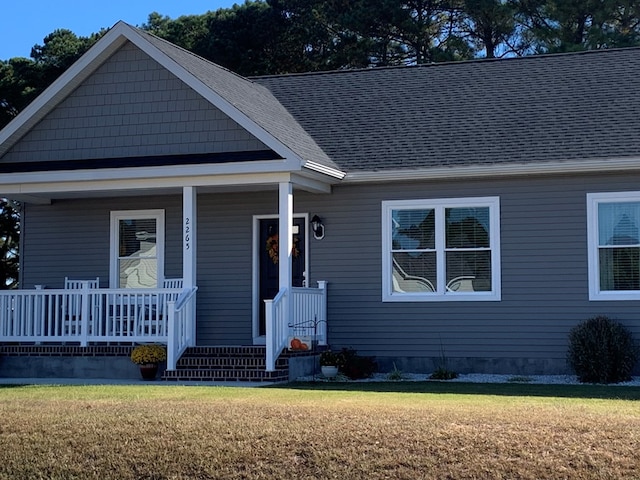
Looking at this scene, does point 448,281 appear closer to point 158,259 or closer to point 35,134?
point 158,259

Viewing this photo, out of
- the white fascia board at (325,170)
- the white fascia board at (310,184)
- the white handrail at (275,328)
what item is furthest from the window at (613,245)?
the white handrail at (275,328)

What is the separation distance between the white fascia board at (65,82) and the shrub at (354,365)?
639 centimetres

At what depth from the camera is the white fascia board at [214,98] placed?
51.0ft

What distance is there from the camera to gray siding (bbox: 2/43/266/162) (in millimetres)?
16641

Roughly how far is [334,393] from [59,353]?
5.63 m

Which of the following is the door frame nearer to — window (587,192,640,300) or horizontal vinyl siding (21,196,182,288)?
horizontal vinyl siding (21,196,182,288)

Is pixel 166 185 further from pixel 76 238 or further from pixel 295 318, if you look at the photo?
pixel 76 238

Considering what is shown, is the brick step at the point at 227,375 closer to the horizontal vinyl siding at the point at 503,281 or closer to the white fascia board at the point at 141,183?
the horizontal vinyl siding at the point at 503,281

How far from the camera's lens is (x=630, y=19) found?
30.1m

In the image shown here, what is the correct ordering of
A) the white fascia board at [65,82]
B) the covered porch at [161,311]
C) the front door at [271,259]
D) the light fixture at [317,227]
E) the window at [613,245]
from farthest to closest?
the front door at [271,259]
the light fixture at [317,227]
the white fascia board at [65,82]
the window at [613,245]
the covered porch at [161,311]

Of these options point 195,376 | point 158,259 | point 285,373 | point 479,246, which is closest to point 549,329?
point 479,246

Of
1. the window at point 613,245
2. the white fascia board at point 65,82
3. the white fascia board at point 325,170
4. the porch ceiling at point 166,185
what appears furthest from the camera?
the white fascia board at point 65,82

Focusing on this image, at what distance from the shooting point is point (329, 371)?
16.0 metres

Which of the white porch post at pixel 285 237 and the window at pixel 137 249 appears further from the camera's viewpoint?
the window at pixel 137 249
